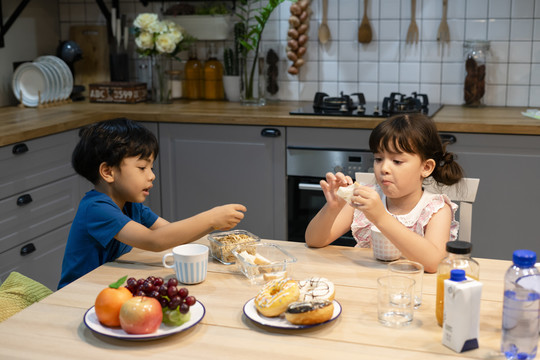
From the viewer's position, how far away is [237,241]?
1657 millimetres

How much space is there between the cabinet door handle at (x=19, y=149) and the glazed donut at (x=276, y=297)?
5.64ft

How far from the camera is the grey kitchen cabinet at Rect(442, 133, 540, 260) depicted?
2.84m

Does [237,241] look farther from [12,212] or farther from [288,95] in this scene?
[288,95]

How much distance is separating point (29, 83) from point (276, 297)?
2.73m

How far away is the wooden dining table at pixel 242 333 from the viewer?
3.80ft

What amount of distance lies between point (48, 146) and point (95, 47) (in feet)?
4.02

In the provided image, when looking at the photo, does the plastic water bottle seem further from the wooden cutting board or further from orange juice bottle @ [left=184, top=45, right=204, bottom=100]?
the wooden cutting board

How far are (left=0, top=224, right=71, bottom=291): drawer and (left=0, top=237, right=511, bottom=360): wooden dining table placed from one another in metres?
1.41

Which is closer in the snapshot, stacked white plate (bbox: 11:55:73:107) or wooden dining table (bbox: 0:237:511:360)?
wooden dining table (bbox: 0:237:511:360)

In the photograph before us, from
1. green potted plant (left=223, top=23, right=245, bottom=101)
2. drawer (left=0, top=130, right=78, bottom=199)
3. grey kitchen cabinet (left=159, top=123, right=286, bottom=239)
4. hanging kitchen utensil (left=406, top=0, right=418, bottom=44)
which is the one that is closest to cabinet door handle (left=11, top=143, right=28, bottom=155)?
drawer (left=0, top=130, right=78, bottom=199)

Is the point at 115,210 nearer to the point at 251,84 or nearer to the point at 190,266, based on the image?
the point at 190,266

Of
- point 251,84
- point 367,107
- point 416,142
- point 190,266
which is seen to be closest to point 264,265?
point 190,266

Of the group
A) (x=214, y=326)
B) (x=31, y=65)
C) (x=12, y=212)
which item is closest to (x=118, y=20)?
(x=31, y=65)

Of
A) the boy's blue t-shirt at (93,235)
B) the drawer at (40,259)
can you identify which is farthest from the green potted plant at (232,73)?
the boy's blue t-shirt at (93,235)
